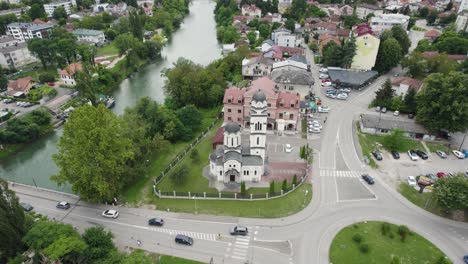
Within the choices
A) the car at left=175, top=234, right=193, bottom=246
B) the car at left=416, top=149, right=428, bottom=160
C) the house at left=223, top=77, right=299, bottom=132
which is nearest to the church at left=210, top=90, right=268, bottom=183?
the car at left=175, top=234, right=193, bottom=246

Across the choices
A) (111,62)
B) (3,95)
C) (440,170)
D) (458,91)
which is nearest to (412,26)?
(458,91)

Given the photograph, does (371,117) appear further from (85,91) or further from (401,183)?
(85,91)

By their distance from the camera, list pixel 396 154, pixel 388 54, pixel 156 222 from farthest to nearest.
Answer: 1. pixel 388 54
2. pixel 396 154
3. pixel 156 222

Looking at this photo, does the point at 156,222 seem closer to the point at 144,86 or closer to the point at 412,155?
the point at 412,155

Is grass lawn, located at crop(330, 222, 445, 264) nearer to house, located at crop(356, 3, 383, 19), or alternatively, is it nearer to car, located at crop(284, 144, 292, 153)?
car, located at crop(284, 144, 292, 153)

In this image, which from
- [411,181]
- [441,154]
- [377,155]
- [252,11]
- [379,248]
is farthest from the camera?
[252,11]

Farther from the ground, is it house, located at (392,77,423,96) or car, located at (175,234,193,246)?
house, located at (392,77,423,96)

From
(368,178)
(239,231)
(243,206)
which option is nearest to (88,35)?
(243,206)
